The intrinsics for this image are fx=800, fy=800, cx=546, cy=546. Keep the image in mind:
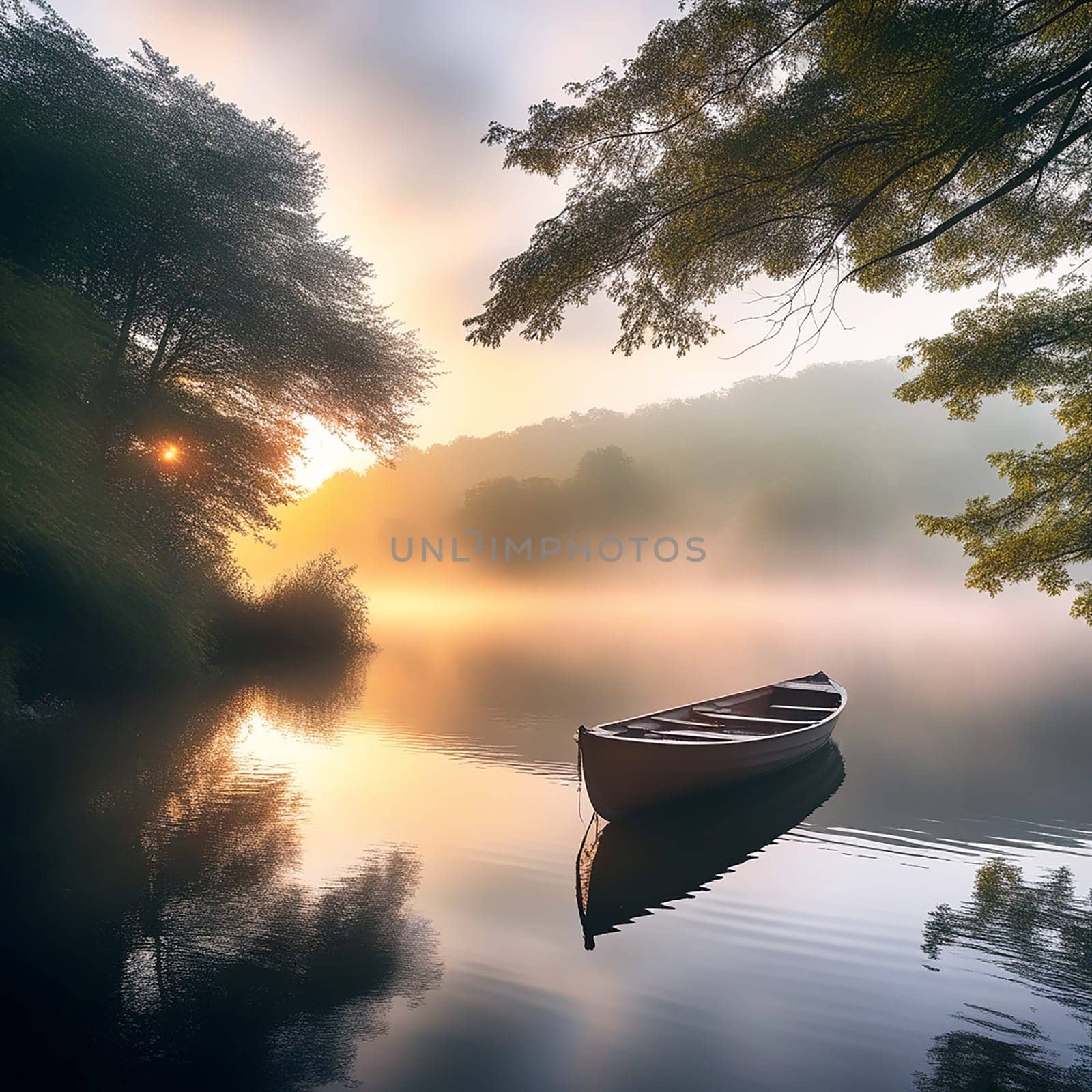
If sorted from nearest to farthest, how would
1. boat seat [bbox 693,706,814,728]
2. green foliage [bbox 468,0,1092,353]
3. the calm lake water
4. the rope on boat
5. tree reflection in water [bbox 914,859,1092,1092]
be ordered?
tree reflection in water [bbox 914,859,1092,1092] < the calm lake water < green foliage [bbox 468,0,1092,353] < the rope on boat < boat seat [bbox 693,706,814,728]

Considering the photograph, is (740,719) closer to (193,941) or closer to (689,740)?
(689,740)

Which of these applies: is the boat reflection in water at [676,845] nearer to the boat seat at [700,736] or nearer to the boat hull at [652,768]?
the boat hull at [652,768]

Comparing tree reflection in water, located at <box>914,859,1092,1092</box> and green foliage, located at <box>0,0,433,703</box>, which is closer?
tree reflection in water, located at <box>914,859,1092,1092</box>

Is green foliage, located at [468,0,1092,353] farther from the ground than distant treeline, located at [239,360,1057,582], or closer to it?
closer to it

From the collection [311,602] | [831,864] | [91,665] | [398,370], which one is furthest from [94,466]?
[831,864]

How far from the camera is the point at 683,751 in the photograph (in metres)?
8.91

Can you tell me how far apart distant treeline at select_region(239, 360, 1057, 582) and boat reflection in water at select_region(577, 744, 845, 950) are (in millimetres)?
79569

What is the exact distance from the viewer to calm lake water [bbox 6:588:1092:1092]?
4.61m

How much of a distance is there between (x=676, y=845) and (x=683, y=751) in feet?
3.23

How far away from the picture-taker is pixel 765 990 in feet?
18.1

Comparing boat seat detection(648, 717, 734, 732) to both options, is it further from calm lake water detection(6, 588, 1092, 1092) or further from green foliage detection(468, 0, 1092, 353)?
green foliage detection(468, 0, 1092, 353)

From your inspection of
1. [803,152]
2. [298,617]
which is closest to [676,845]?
[803,152]

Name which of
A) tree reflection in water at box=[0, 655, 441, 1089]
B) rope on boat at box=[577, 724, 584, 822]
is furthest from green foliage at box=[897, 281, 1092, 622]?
tree reflection in water at box=[0, 655, 441, 1089]

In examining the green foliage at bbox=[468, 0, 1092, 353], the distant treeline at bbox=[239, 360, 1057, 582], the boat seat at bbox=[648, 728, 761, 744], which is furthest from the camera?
the distant treeline at bbox=[239, 360, 1057, 582]
